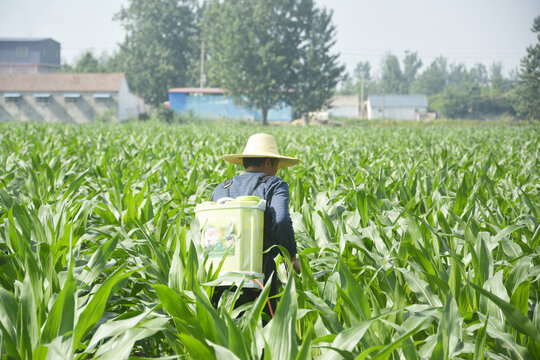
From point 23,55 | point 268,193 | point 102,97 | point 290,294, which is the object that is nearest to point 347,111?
point 102,97

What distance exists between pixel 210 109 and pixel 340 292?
5068 centimetres

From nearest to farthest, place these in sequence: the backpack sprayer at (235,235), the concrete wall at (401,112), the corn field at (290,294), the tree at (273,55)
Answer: the corn field at (290,294) < the backpack sprayer at (235,235) < the tree at (273,55) < the concrete wall at (401,112)

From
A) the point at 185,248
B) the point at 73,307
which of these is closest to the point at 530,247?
the point at 185,248

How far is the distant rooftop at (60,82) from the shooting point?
50.0 m

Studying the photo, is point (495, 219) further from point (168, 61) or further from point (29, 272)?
point (168, 61)

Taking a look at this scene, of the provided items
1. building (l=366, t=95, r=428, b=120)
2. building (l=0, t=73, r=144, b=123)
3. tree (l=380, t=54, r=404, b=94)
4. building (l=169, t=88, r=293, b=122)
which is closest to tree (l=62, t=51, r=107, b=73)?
building (l=0, t=73, r=144, b=123)

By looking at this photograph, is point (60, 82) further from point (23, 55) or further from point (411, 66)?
point (411, 66)

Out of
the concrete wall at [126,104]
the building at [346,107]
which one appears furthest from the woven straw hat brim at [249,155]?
the building at [346,107]

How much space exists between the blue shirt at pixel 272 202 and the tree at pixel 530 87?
6606cm

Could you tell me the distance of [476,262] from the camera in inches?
91.4

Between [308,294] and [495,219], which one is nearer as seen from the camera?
[308,294]

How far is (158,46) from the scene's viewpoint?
67.0 metres

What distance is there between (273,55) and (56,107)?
21.8 meters

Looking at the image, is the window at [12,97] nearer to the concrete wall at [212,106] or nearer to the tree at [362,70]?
the concrete wall at [212,106]
